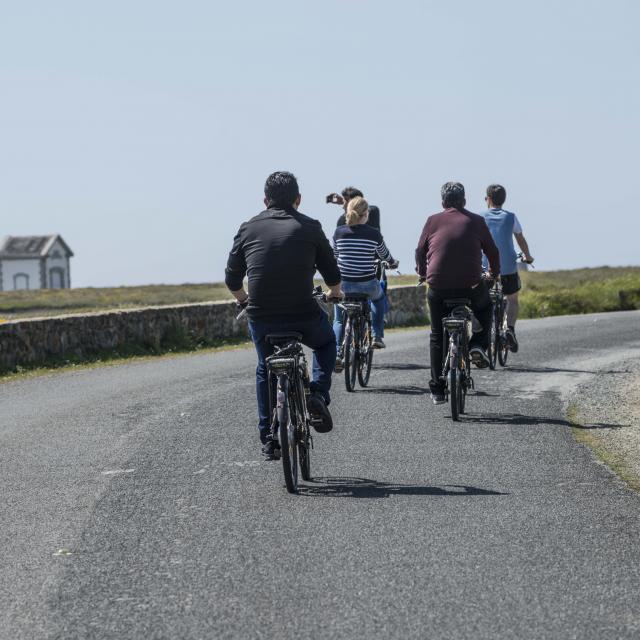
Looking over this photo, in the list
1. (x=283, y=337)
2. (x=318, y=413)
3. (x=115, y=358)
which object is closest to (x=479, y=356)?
(x=318, y=413)

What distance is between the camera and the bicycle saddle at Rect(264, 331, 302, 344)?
7609 millimetres

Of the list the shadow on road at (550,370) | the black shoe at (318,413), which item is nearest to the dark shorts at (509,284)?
→ the shadow on road at (550,370)

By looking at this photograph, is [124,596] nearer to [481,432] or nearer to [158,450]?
[158,450]

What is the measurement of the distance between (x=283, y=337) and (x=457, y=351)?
3246 mm

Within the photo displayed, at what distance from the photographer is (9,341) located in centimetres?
1733

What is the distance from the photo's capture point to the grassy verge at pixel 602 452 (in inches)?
316

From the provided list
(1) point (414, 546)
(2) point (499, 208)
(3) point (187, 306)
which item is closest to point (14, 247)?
(3) point (187, 306)

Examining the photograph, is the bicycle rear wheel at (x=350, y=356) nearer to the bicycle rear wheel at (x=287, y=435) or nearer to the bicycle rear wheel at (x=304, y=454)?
the bicycle rear wheel at (x=304, y=454)

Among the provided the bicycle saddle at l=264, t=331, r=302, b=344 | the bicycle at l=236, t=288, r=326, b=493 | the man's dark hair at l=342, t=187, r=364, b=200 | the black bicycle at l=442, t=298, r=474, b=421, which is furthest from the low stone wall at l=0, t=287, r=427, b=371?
the bicycle saddle at l=264, t=331, r=302, b=344

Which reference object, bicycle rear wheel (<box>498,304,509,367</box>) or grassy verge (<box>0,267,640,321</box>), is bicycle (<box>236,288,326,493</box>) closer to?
bicycle rear wheel (<box>498,304,509,367</box>)

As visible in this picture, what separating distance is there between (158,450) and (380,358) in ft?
24.7

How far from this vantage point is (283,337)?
25.0 ft

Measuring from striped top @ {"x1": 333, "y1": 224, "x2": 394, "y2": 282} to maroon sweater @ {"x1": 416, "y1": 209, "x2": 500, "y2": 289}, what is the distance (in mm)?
2305

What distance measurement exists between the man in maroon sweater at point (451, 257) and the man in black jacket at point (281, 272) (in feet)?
9.59
